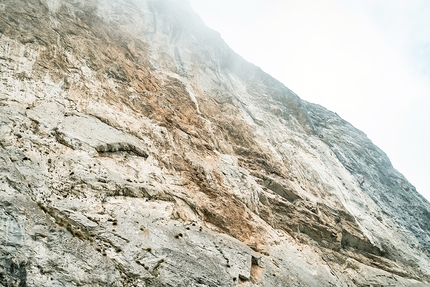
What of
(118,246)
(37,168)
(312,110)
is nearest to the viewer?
(118,246)

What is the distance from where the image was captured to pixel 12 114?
411 inches

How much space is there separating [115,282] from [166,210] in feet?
12.7

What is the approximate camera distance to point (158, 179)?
41.2 ft

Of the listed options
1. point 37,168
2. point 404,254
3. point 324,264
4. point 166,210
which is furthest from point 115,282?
point 404,254

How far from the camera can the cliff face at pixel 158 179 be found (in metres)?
8.23

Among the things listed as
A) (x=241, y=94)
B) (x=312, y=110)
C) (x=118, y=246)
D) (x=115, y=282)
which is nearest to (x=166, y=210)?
(x=118, y=246)

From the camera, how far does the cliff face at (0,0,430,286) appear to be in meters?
8.23

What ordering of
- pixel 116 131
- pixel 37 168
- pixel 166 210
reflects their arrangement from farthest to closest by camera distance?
pixel 116 131
pixel 166 210
pixel 37 168

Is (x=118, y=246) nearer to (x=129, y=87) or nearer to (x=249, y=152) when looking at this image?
(x=129, y=87)

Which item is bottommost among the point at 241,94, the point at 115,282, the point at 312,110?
the point at 115,282

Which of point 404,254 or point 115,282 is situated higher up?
point 404,254

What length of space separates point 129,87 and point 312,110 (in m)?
28.4

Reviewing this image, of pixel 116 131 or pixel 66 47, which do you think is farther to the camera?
pixel 66 47

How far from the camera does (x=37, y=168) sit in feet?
30.5
